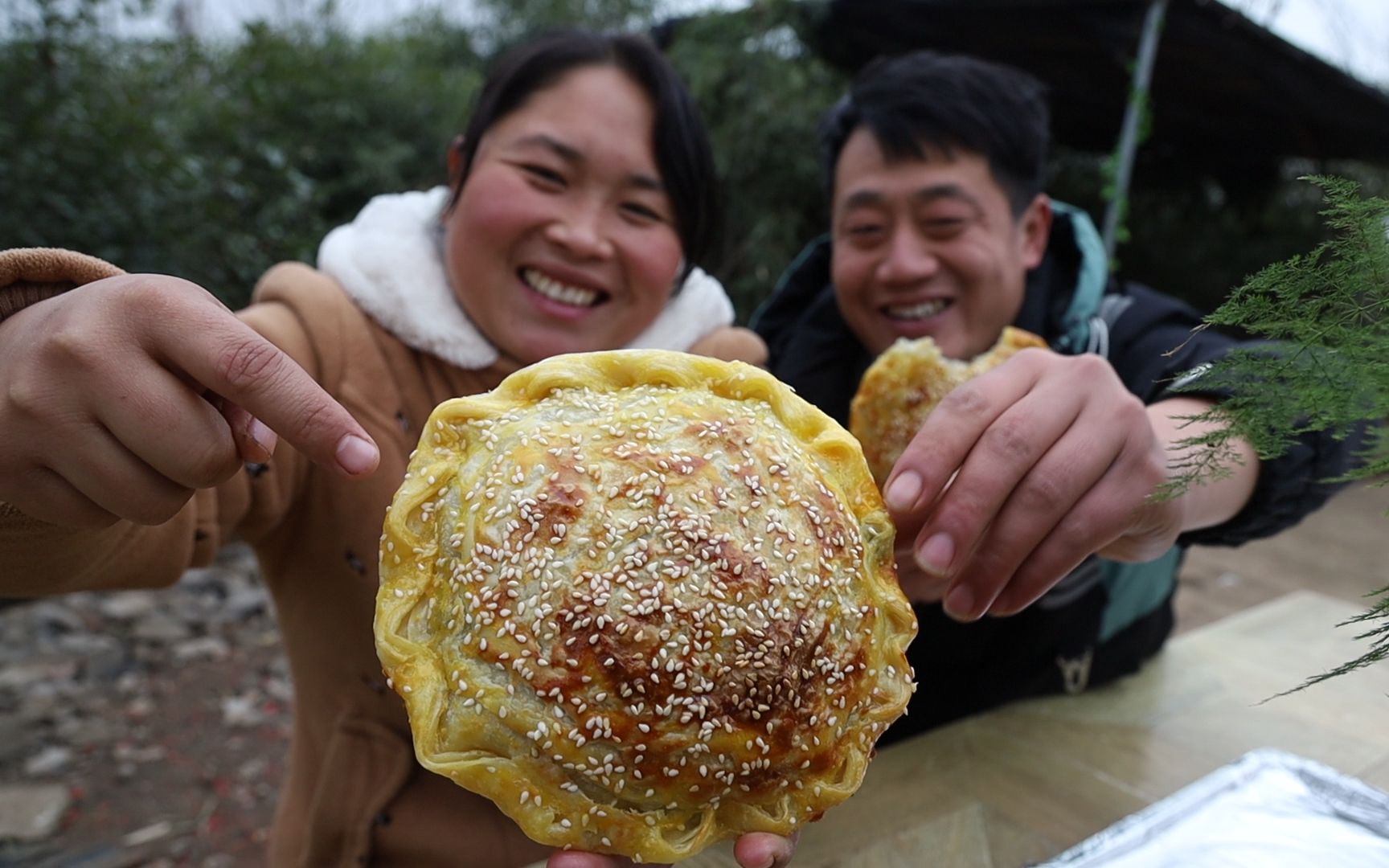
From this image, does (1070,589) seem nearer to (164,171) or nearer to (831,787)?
(831,787)

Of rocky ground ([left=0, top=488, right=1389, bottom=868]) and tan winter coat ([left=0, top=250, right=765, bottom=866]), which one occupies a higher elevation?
tan winter coat ([left=0, top=250, right=765, bottom=866])

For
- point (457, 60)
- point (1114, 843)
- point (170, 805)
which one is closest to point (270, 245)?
point (170, 805)

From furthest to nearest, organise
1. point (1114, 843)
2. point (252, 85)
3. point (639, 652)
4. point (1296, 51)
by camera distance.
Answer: point (1296, 51) < point (252, 85) < point (1114, 843) < point (639, 652)

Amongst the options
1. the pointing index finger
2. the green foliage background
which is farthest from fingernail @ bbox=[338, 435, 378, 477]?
the green foliage background

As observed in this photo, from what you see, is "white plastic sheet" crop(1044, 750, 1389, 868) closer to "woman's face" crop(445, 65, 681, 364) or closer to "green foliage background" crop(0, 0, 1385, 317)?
"woman's face" crop(445, 65, 681, 364)

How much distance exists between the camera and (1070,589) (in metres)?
2.60

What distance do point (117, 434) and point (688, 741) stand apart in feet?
3.03

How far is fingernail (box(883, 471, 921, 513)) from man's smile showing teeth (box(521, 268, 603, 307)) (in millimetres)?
1023

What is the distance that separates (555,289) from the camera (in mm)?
2021

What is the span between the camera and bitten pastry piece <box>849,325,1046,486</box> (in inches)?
80.7

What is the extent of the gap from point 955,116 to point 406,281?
157 cm

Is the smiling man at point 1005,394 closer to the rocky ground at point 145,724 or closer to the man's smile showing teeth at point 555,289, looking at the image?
the man's smile showing teeth at point 555,289

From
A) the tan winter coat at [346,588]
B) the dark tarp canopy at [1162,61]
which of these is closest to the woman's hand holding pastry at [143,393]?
the tan winter coat at [346,588]

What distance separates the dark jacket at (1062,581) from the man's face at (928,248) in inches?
7.9
